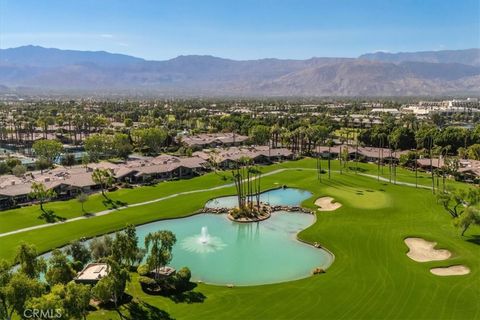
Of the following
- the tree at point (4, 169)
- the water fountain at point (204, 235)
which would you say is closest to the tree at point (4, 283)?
the water fountain at point (204, 235)

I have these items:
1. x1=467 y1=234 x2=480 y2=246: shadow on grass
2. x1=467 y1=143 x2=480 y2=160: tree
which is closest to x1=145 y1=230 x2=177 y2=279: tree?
x1=467 y1=234 x2=480 y2=246: shadow on grass

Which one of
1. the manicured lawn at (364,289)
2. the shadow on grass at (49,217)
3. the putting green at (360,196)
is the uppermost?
the shadow on grass at (49,217)

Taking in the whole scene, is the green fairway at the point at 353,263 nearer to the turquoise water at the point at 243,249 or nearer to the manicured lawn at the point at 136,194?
the manicured lawn at the point at 136,194

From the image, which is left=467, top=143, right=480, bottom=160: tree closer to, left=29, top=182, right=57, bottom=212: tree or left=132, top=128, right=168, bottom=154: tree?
left=132, top=128, right=168, bottom=154: tree

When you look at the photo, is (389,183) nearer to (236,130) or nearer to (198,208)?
(198,208)

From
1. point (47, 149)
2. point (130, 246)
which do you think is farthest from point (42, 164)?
point (130, 246)

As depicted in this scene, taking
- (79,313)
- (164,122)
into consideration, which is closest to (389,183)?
(79,313)
